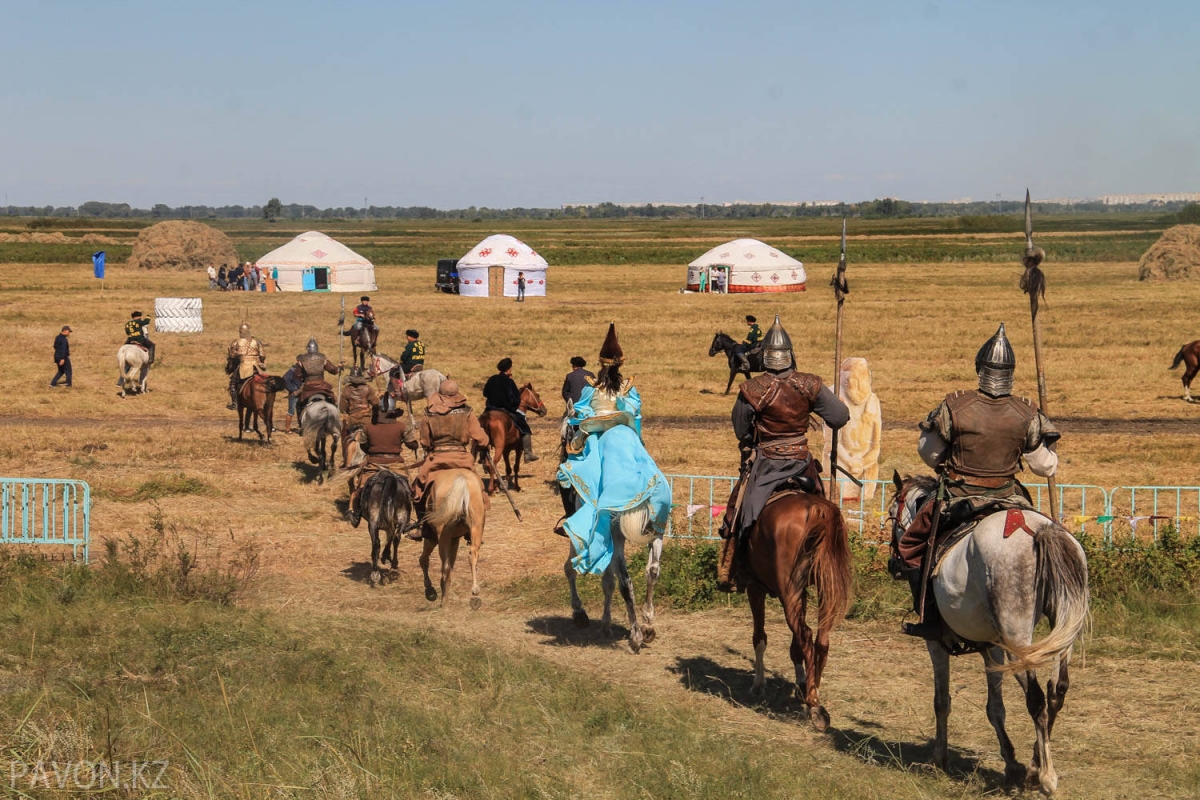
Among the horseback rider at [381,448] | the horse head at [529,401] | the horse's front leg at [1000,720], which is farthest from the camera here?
the horse head at [529,401]

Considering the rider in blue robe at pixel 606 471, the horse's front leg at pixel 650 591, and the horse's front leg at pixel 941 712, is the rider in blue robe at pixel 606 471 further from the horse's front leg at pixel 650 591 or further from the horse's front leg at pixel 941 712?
the horse's front leg at pixel 941 712

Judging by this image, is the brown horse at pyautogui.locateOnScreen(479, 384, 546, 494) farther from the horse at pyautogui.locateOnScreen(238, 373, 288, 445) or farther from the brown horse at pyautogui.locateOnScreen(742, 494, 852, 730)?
the brown horse at pyautogui.locateOnScreen(742, 494, 852, 730)

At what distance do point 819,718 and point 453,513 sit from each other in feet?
15.1

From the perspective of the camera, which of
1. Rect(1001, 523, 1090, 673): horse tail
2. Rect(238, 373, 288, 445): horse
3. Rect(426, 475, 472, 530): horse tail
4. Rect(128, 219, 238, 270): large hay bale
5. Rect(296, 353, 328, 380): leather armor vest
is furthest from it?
Rect(128, 219, 238, 270): large hay bale

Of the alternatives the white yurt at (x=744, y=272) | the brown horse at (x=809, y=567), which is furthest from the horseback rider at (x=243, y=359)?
the white yurt at (x=744, y=272)

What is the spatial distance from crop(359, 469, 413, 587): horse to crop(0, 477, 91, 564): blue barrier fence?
2.95 meters

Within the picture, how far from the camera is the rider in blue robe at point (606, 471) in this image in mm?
10141

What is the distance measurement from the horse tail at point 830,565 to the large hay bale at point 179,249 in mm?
64971

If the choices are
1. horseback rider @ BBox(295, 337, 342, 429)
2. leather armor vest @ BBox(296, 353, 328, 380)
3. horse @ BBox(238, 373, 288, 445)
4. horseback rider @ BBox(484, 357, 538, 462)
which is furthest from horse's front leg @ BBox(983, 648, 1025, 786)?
horse @ BBox(238, 373, 288, 445)

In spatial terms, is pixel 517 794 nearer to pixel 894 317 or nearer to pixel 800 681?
pixel 800 681

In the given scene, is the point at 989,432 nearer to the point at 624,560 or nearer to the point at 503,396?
the point at 624,560

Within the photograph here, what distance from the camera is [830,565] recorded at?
8148mm

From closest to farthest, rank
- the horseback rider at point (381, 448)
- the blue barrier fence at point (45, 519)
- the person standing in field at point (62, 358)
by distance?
the blue barrier fence at point (45, 519), the horseback rider at point (381, 448), the person standing in field at point (62, 358)

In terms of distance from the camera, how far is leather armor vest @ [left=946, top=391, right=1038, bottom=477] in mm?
7332
